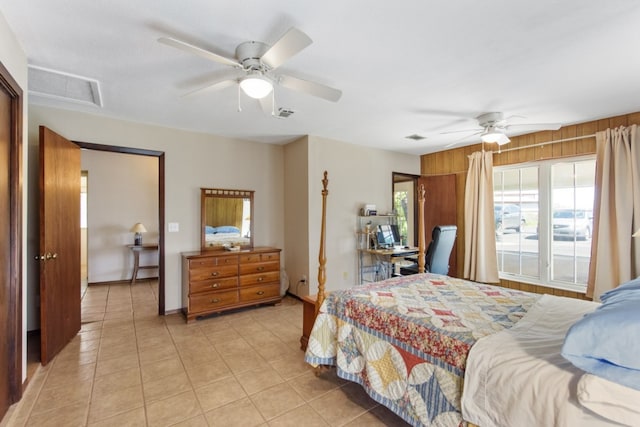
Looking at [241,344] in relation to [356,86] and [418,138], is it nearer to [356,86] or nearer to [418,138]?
[356,86]

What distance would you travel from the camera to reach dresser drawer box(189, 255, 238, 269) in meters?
3.46

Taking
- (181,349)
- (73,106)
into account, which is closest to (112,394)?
(181,349)

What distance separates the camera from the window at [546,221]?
3604mm

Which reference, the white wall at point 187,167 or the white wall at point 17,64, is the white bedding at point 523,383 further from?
the white wall at point 187,167

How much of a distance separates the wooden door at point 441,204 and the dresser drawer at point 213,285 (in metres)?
3.40

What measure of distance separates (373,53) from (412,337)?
1.83m

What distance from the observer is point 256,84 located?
6.30 ft

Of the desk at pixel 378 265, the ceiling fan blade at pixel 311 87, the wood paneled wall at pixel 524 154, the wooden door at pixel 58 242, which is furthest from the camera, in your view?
the desk at pixel 378 265

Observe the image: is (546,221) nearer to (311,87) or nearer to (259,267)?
(311,87)

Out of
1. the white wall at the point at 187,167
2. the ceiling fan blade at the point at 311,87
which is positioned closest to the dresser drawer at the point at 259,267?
the white wall at the point at 187,167

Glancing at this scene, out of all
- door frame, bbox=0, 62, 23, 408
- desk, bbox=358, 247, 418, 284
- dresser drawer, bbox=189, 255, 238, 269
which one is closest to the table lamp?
dresser drawer, bbox=189, 255, 238, 269

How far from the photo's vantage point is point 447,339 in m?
1.46

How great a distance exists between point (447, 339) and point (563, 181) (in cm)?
356

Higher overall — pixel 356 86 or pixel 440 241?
pixel 356 86
